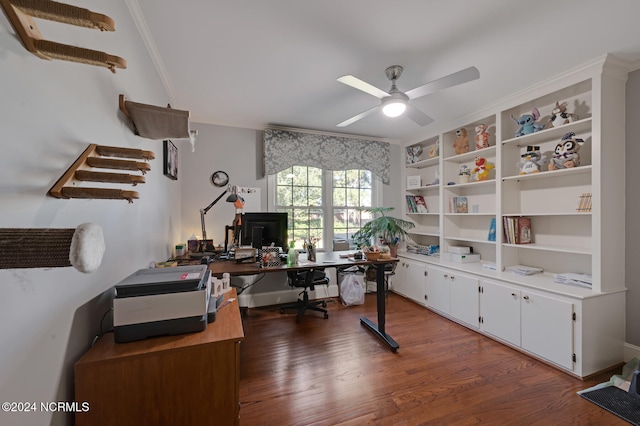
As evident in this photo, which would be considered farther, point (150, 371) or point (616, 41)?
point (616, 41)

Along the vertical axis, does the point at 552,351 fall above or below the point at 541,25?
below

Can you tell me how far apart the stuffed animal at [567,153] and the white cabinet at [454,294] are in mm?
1328

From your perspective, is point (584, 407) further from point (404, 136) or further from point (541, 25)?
point (404, 136)

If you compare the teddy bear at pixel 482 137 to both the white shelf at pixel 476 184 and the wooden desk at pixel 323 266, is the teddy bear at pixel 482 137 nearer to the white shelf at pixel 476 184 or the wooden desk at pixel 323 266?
the white shelf at pixel 476 184

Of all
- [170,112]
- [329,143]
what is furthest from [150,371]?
[329,143]

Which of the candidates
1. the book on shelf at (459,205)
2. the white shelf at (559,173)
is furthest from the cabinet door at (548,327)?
the book on shelf at (459,205)

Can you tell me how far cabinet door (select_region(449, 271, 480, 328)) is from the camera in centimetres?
275

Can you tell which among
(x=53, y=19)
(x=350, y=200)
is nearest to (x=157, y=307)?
(x=53, y=19)

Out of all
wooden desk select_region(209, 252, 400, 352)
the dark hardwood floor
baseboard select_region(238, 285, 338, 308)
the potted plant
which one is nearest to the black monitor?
wooden desk select_region(209, 252, 400, 352)

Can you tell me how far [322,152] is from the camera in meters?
3.78

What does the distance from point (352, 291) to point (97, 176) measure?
3169 millimetres

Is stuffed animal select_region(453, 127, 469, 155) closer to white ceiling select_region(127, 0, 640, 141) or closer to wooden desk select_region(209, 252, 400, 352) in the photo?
white ceiling select_region(127, 0, 640, 141)

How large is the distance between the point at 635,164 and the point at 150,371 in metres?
3.59

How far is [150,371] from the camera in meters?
1.01
